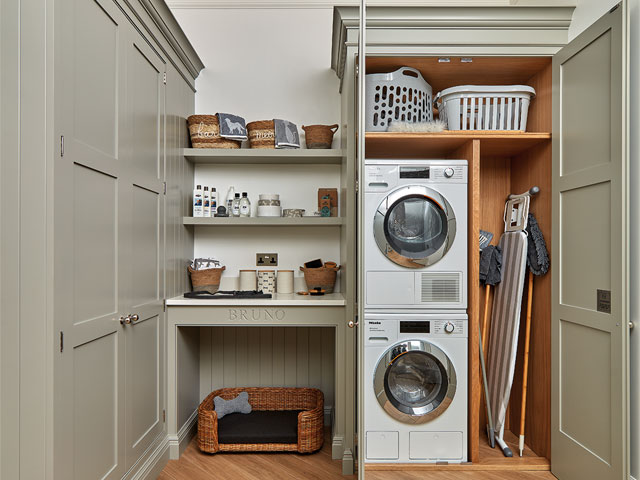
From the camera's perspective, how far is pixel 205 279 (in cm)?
289

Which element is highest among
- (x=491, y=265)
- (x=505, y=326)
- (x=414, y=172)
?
(x=414, y=172)

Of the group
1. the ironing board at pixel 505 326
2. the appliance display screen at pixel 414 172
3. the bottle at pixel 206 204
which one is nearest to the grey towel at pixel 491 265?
the ironing board at pixel 505 326

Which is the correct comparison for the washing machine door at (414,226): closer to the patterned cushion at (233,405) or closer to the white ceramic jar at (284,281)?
the white ceramic jar at (284,281)

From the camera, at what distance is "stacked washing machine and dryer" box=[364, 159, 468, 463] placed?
2395mm

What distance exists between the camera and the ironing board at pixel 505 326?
8.14ft

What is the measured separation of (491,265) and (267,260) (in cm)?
144

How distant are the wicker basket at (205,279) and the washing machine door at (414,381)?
1.19 metres

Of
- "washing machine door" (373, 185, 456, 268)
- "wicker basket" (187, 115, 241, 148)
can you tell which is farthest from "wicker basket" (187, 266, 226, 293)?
"washing machine door" (373, 185, 456, 268)

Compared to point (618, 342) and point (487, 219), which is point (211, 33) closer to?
point (487, 219)

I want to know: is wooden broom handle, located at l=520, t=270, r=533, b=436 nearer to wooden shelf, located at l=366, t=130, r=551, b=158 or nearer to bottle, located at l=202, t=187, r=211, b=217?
wooden shelf, located at l=366, t=130, r=551, b=158

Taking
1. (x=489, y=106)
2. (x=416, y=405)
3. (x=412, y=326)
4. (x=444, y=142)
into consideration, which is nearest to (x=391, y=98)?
(x=444, y=142)

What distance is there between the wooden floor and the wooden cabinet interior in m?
0.31

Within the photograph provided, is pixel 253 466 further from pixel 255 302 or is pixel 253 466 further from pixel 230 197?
pixel 230 197

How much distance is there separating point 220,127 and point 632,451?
264cm
